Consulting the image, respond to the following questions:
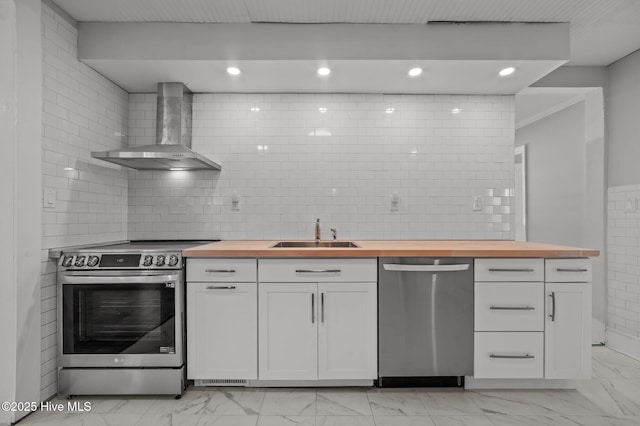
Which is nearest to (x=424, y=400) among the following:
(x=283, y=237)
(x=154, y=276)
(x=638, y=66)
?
(x=283, y=237)

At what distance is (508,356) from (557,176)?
2821 millimetres

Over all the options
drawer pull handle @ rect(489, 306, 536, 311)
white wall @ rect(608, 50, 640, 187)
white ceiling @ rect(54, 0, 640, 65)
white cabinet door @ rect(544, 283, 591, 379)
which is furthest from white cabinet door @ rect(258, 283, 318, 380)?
white wall @ rect(608, 50, 640, 187)

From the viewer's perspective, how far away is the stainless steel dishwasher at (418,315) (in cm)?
234

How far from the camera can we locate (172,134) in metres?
2.90

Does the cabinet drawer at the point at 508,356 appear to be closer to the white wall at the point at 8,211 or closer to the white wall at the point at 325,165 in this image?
the white wall at the point at 325,165

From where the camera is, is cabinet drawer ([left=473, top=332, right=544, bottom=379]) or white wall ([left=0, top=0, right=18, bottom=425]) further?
cabinet drawer ([left=473, top=332, right=544, bottom=379])

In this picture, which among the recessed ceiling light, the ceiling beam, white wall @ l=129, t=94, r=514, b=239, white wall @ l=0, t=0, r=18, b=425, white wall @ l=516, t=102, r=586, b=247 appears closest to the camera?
white wall @ l=0, t=0, r=18, b=425

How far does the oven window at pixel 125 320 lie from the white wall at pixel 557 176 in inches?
159

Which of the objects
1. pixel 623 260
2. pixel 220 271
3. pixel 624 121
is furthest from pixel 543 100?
pixel 220 271

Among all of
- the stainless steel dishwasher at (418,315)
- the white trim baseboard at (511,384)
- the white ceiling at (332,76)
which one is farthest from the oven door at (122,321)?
the white trim baseboard at (511,384)

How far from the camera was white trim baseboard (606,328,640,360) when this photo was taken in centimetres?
300

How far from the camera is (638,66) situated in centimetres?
306

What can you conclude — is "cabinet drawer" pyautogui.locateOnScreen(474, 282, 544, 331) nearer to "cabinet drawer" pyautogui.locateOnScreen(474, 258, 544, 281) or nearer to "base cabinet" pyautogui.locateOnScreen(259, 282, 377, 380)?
"cabinet drawer" pyautogui.locateOnScreen(474, 258, 544, 281)

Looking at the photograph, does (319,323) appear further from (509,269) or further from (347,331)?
(509,269)
